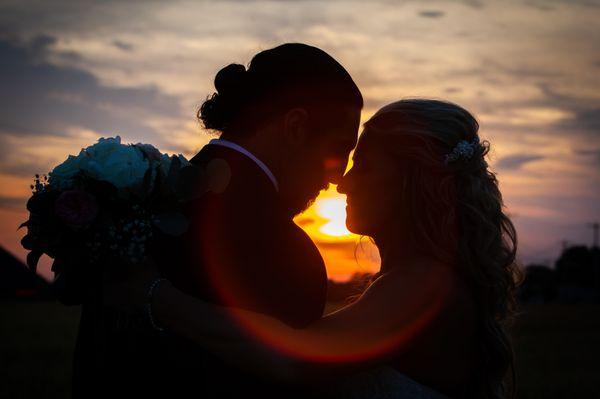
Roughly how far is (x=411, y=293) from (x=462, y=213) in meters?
0.74

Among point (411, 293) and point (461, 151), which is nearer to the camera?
point (411, 293)

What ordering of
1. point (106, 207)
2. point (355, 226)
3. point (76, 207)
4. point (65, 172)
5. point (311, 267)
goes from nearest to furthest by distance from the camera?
1. point (311, 267)
2. point (76, 207)
3. point (106, 207)
4. point (65, 172)
5. point (355, 226)

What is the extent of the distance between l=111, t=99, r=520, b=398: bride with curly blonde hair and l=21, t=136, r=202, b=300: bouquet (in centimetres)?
26

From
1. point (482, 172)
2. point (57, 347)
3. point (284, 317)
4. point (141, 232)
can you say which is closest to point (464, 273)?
point (482, 172)

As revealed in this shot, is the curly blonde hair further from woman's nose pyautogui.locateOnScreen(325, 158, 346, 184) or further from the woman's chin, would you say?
woman's nose pyautogui.locateOnScreen(325, 158, 346, 184)

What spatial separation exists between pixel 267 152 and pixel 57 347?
2419 cm

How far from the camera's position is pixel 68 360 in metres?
22.6

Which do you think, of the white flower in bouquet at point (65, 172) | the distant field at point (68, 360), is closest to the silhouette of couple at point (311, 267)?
the white flower in bouquet at point (65, 172)

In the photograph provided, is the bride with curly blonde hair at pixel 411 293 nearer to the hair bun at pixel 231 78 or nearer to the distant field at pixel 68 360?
the hair bun at pixel 231 78

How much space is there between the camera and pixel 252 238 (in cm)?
395

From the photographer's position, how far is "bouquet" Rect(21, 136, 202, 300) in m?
4.24

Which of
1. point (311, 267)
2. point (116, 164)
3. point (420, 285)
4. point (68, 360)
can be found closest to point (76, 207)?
point (116, 164)

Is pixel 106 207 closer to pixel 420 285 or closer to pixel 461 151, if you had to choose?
pixel 420 285

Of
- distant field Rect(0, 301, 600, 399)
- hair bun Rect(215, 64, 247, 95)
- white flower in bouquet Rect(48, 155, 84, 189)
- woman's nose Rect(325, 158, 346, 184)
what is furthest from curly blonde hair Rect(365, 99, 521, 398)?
distant field Rect(0, 301, 600, 399)
